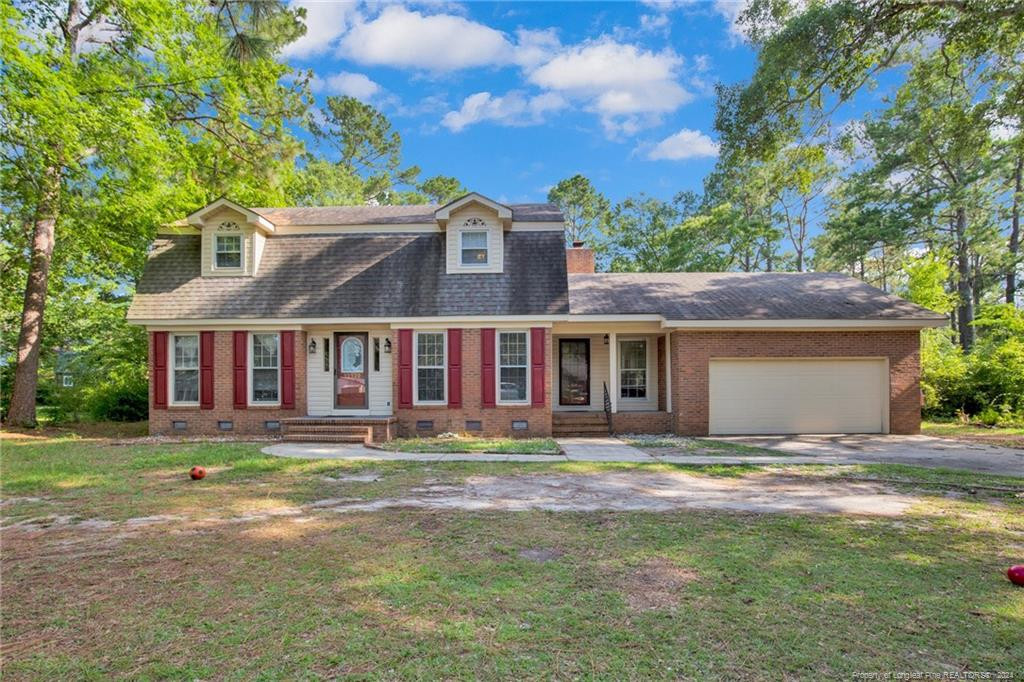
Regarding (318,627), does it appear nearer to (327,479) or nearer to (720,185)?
(327,479)

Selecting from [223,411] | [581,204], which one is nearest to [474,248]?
[223,411]

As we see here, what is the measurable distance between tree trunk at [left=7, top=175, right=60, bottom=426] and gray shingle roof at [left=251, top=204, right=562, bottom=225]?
5.27 metres

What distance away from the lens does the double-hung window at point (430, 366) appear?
1246 centimetres

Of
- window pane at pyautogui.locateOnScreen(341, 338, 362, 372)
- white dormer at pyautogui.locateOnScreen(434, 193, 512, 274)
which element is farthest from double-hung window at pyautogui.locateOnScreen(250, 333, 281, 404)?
white dormer at pyautogui.locateOnScreen(434, 193, 512, 274)

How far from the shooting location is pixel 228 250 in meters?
13.3

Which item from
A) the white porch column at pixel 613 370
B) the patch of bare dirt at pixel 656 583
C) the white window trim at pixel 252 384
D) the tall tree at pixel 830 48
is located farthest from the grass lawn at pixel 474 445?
the tall tree at pixel 830 48

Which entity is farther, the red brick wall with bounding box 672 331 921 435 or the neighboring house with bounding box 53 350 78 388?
the neighboring house with bounding box 53 350 78 388

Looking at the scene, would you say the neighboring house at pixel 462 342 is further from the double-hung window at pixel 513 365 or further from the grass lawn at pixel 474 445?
the grass lawn at pixel 474 445

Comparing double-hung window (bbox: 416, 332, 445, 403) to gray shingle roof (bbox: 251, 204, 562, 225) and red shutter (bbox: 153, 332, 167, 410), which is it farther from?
red shutter (bbox: 153, 332, 167, 410)

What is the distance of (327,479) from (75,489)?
10.3ft

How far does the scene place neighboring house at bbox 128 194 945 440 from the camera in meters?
12.4

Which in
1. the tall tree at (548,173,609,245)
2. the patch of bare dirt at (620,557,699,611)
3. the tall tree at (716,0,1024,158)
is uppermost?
the tall tree at (548,173,609,245)

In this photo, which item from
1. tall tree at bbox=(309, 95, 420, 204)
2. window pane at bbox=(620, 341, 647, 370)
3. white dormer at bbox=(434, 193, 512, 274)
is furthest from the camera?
tall tree at bbox=(309, 95, 420, 204)

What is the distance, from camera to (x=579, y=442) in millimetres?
11289
